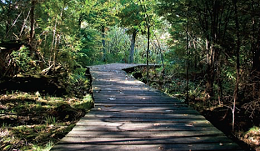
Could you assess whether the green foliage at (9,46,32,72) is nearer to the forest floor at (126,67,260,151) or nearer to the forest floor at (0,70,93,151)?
the forest floor at (0,70,93,151)

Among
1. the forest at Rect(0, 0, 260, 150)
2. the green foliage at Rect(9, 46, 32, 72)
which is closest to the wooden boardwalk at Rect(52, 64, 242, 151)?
the forest at Rect(0, 0, 260, 150)

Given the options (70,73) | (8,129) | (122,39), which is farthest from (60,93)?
(122,39)

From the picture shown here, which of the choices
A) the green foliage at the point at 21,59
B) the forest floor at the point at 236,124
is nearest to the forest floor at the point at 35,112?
the green foliage at the point at 21,59

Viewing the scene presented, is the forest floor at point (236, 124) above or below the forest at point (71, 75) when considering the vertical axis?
below

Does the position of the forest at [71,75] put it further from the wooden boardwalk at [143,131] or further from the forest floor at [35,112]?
the wooden boardwalk at [143,131]

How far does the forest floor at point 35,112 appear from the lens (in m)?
3.65

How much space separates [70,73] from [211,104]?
16.6 feet

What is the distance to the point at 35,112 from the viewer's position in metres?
5.05

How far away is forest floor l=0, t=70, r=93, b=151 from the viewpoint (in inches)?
144

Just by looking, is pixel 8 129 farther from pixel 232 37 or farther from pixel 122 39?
pixel 122 39

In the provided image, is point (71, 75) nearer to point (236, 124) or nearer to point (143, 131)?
point (143, 131)

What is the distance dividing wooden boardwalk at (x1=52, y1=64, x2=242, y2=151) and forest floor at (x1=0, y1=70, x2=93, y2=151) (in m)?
0.97

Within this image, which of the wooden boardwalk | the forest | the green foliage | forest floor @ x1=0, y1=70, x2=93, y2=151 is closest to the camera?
the wooden boardwalk

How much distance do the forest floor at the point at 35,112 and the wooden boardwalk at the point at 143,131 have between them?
972mm
